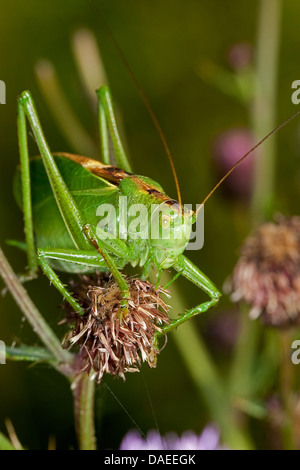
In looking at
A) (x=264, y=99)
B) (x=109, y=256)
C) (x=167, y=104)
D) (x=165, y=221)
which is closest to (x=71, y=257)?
(x=109, y=256)

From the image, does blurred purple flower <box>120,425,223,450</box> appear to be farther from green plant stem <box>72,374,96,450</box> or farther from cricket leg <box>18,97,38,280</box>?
cricket leg <box>18,97,38,280</box>

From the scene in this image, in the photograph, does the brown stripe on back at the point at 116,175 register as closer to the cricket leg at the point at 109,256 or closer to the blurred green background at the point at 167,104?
the cricket leg at the point at 109,256

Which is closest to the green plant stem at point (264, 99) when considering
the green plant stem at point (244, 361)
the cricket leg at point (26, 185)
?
A: the green plant stem at point (244, 361)

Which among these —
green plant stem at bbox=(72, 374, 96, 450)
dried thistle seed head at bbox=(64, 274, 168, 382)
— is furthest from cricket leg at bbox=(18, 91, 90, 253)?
green plant stem at bbox=(72, 374, 96, 450)

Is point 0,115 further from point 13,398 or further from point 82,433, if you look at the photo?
point 82,433

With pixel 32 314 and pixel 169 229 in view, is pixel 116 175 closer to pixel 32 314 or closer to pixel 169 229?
pixel 169 229

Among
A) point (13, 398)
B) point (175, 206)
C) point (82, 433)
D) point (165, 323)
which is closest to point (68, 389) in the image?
point (82, 433)

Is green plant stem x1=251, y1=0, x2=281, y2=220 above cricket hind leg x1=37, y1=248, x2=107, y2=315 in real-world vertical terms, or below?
above
